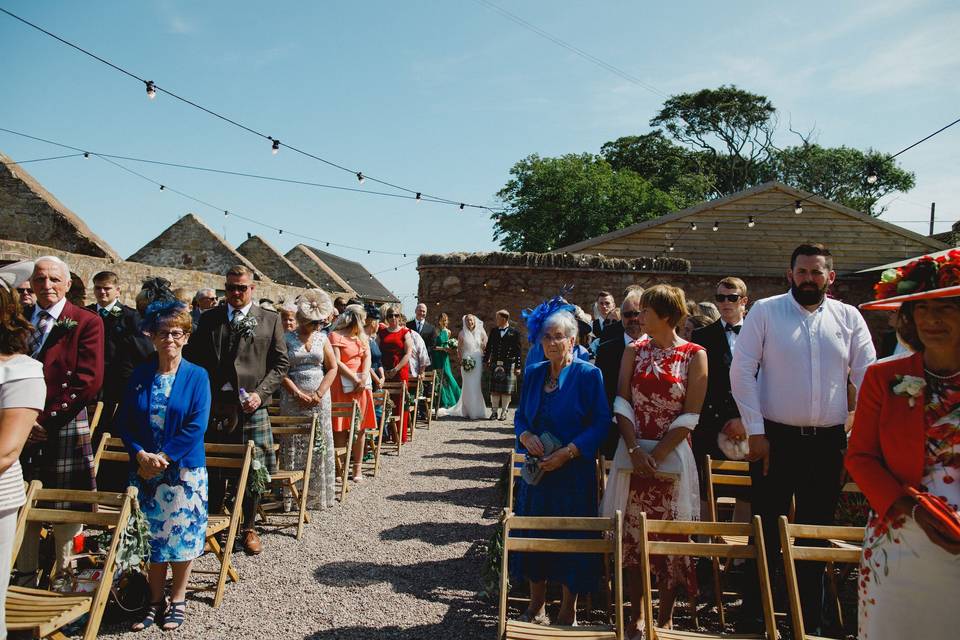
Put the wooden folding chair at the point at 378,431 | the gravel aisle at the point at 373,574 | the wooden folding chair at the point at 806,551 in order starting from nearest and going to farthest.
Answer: the wooden folding chair at the point at 806,551, the gravel aisle at the point at 373,574, the wooden folding chair at the point at 378,431

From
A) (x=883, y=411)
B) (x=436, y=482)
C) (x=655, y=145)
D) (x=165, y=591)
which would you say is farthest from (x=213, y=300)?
(x=655, y=145)

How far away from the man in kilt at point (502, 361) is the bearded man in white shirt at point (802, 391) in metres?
8.11

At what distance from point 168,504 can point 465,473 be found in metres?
4.89

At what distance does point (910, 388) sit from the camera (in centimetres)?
220

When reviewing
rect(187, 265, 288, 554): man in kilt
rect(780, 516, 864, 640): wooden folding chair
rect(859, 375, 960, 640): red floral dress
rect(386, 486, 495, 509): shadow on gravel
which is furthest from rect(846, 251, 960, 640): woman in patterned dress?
rect(386, 486, 495, 509): shadow on gravel

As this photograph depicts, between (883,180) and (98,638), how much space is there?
4506 cm

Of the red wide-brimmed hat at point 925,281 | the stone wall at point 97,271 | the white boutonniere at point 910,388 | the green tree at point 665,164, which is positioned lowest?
the white boutonniere at point 910,388

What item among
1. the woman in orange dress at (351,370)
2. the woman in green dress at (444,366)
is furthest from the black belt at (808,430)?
the woman in green dress at (444,366)

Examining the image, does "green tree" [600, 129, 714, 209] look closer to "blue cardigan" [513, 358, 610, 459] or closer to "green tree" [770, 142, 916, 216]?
"green tree" [770, 142, 916, 216]

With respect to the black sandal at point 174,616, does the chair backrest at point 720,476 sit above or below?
above

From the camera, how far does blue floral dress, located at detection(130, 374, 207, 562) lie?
3756mm

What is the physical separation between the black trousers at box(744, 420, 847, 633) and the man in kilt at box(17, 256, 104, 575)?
4130 mm

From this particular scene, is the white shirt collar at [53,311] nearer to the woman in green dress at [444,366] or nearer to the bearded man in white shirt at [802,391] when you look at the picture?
the bearded man in white shirt at [802,391]

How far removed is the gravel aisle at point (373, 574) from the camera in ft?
12.8
